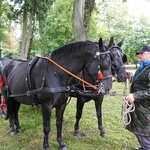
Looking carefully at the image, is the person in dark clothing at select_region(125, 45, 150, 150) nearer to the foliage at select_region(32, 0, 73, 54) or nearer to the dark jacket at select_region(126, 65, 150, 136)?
the dark jacket at select_region(126, 65, 150, 136)

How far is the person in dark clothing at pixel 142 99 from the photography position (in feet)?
8.38

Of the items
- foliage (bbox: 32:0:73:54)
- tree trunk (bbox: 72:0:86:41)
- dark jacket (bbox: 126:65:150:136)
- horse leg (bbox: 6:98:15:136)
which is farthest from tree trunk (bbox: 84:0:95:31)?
foliage (bbox: 32:0:73:54)

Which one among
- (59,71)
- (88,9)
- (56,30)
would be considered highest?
(56,30)

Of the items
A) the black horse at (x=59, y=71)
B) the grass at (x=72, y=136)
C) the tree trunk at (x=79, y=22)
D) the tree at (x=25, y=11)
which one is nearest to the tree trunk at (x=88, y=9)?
the tree trunk at (x=79, y=22)

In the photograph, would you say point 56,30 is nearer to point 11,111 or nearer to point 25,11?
point 25,11

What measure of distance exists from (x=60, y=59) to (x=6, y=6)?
8.22m

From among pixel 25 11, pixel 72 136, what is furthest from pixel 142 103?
pixel 25 11

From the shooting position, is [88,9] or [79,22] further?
[88,9]

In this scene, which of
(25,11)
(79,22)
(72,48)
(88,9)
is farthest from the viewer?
(25,11)

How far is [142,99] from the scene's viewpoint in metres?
2.62

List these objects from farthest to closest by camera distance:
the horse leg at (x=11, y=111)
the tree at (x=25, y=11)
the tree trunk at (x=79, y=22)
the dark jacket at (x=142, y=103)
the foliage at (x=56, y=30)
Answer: the foliage at (x=56, y=30)
the tree at (x=25, y=11)
the tree trunk at (x=79, y=22)
the horse leg at (x=11, y=111)
the dark jacket at (x=142, y=103)

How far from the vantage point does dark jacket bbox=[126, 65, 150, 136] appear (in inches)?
99.9

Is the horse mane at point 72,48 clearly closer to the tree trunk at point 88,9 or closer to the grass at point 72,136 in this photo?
the grass at point 72,136

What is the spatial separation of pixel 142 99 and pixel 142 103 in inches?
4.6
